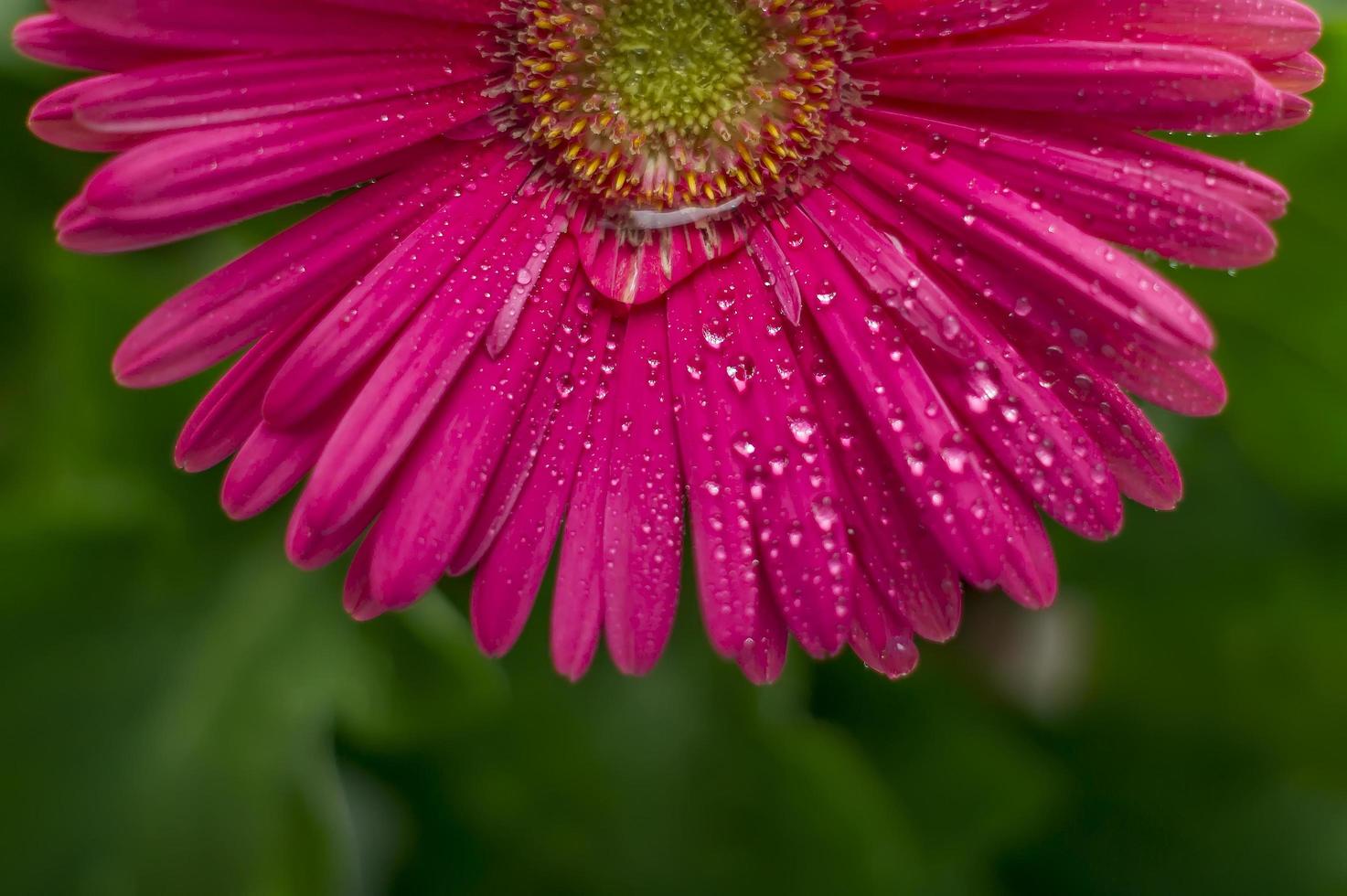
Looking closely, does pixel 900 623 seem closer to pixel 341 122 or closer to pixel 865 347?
pixel 865 347

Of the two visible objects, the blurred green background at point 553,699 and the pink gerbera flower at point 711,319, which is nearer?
the pink gerbera flower at point 711,319

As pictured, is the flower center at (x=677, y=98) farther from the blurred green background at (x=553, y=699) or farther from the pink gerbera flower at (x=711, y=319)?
the blurred green background at (x=553, y=699)

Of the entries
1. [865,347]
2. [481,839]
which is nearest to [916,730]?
[481,839]

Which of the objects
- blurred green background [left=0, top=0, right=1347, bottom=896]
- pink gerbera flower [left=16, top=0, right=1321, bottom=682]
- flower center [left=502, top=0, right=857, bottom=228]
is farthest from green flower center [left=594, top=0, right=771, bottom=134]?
→ blurred green background [left=0, top=0, right=1347, bottom=896]

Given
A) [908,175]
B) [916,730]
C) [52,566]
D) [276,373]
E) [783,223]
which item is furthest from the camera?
[916,730]

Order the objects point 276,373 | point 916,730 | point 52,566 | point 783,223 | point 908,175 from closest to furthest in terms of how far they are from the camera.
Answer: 1. point 276,373
2. point 908,175
3. point 783,223
4. point 52,566
5. point 916,730

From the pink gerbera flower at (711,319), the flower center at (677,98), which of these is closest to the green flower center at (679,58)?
the flower center at (677,98)
